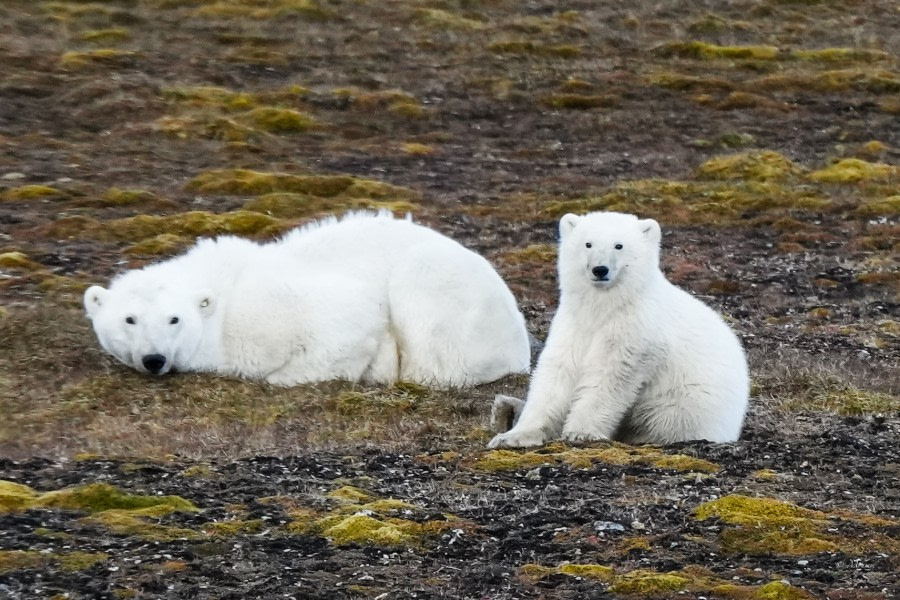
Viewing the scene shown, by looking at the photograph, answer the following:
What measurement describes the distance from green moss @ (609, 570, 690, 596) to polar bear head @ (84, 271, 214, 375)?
259 inches

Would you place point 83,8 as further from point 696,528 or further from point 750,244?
point 696,528

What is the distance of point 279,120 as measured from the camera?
34344mm

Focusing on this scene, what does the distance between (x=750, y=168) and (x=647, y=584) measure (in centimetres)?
2451

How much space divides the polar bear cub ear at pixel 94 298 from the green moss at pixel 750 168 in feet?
65.2

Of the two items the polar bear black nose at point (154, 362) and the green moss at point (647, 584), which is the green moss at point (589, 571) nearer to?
the green moss at point (647, 584)

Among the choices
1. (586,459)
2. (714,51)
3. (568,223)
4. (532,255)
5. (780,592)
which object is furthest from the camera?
(714,51)

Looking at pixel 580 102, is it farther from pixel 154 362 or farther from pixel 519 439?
pixel 519 439

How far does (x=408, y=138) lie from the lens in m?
33.8

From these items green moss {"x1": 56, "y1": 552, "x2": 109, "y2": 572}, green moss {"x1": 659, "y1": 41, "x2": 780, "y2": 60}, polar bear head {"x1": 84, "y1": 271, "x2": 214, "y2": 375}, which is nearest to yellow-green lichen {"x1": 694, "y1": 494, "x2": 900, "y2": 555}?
green moss {"x1": 56, "y1": 552, "x2": 109, "y2": 572}

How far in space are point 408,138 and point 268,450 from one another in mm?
24056

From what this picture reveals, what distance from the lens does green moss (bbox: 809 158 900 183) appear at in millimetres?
29578

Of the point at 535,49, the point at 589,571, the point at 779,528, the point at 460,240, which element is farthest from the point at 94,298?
the point at 535,49

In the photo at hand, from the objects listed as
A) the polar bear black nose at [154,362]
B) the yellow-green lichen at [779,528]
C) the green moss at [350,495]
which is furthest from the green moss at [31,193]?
the yellow-green lichen at [779,528]

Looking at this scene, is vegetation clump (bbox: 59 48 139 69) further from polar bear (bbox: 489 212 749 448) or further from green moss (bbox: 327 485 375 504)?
green moss (bbox: 327 485 375 504)
